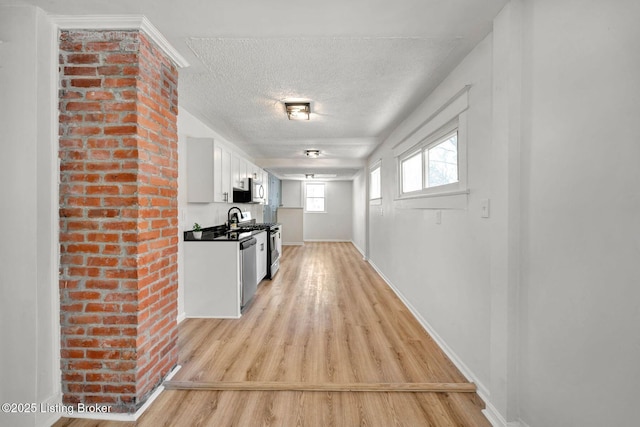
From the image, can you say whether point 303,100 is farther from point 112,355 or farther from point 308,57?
point 112,355

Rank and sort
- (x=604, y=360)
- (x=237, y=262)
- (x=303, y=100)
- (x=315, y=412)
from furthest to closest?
(x=237, y=262)
(x=303, y=100)
(x=315, y=412)
(x=604, y=360)

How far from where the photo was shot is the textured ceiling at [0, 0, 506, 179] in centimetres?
165

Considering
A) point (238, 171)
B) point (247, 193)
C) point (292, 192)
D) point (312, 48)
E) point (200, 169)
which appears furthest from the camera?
point (292, 192)

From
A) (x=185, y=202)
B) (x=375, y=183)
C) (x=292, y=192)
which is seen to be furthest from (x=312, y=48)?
(x=292, y=192)

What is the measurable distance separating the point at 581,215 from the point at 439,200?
1319 mm

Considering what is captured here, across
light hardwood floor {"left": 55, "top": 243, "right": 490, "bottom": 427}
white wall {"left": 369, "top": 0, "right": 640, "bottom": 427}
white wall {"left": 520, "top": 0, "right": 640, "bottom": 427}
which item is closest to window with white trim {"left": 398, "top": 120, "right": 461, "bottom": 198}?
white wall {"left": 369, "top": 0, "right": 640, "bottom": 427}

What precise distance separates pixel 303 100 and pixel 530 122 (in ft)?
7.06

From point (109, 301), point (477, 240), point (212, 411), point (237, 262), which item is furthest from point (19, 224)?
point (477, 240)

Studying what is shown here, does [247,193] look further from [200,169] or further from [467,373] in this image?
[467,373]

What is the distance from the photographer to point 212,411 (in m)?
1.77

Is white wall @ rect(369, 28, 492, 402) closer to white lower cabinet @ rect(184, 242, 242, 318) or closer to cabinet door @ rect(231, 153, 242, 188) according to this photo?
white lower cabinet @ rect(184, 242, 242, 318)

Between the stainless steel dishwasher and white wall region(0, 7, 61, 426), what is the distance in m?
1.83

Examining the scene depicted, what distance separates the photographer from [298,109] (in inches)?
124

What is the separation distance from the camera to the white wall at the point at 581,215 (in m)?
1.06
